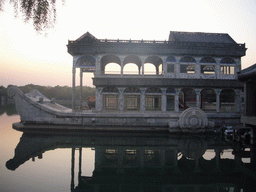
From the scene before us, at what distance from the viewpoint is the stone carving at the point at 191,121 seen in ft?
59.4

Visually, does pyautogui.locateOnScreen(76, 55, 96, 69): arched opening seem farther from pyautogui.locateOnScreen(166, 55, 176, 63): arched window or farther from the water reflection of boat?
pyautogui.locateOnScreen(166, 55, 176, 63): arched window

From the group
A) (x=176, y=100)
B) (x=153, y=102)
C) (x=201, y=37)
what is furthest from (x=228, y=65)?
(x=153, y=102)

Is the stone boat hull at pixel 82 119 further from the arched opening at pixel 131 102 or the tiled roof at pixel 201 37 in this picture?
the tiled roof at pixel 201 37

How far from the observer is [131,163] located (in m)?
11.9

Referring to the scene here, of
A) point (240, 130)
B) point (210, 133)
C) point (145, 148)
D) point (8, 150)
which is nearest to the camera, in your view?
point (8, 150)

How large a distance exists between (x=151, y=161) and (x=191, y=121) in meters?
7.71

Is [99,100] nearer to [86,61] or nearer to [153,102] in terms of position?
[86,61]

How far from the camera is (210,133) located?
18.7m

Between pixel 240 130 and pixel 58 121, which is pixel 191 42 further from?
pixel 58 121

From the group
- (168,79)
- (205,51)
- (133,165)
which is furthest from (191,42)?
(133,165)

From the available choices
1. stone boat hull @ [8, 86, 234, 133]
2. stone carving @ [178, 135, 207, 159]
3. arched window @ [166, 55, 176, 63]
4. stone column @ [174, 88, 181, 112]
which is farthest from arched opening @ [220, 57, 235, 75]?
stone carving @ [178, 135, 207, 159]

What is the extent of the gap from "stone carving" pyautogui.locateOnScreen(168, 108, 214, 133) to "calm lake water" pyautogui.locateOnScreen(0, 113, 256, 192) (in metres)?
0.80

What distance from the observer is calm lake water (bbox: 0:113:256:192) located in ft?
28.6

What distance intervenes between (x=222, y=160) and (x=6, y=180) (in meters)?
12.5
